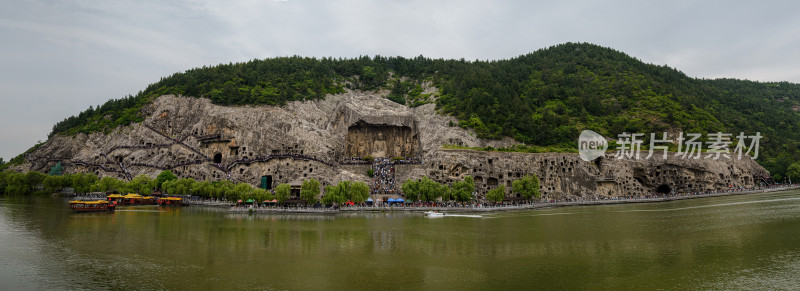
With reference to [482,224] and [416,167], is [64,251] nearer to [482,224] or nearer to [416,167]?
[482,224]

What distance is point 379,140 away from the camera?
323 feet

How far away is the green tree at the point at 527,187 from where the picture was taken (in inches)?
2717

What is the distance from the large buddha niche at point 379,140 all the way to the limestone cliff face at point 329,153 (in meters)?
0.22

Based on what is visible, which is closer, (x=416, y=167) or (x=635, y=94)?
(x=416, y=167)

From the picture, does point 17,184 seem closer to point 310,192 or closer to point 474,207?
point 310,192

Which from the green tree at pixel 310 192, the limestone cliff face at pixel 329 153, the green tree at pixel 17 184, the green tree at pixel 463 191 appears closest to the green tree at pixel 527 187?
the limestone cliff face at pixel 329 153

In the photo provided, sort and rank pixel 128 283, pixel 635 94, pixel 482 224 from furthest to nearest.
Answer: pixel 635 94, pixel 482 224, pixel 128 283

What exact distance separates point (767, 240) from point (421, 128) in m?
66.1

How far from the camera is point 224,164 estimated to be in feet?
279

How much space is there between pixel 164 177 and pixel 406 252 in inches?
2533

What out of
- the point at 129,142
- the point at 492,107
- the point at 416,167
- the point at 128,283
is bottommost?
the point at 128,283

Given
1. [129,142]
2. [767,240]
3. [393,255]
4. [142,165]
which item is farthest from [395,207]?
[129,142]

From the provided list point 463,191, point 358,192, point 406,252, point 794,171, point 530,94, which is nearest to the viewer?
point 406,252

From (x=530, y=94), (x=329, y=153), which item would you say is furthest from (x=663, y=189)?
(x=329, y=153)
